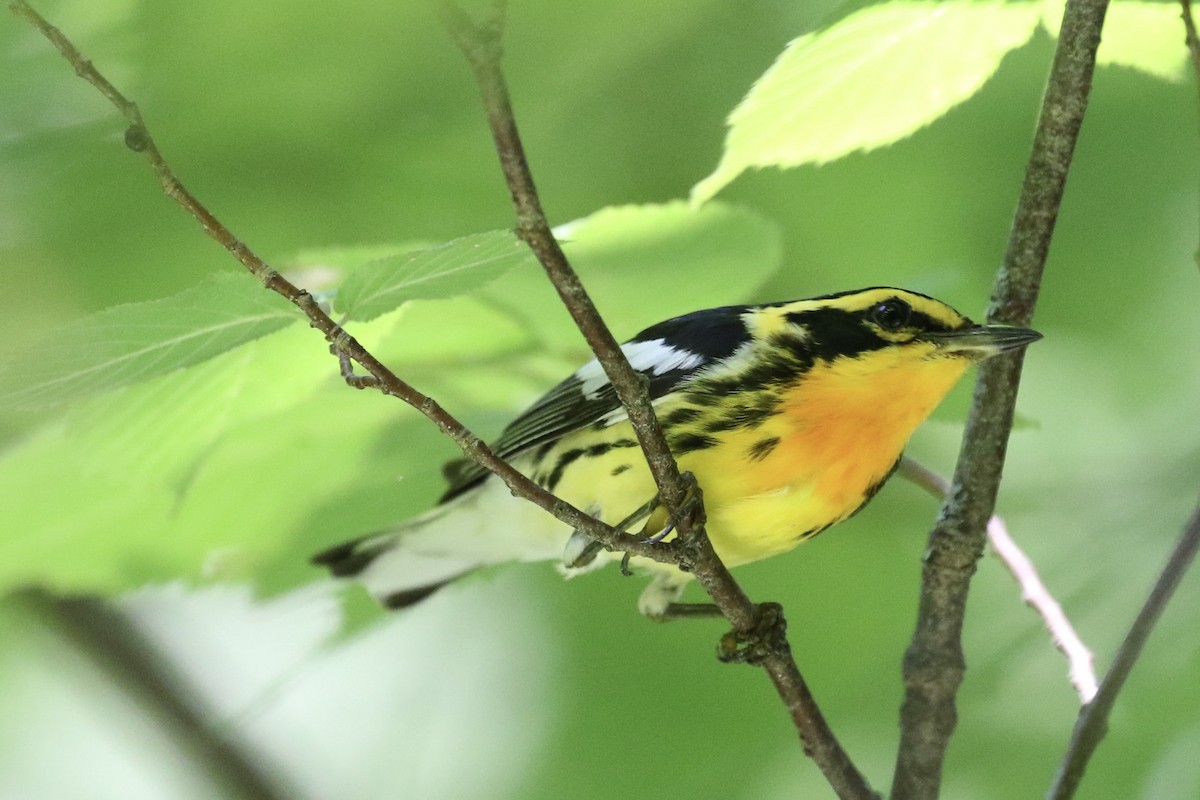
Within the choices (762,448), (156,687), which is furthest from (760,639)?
(156,687)

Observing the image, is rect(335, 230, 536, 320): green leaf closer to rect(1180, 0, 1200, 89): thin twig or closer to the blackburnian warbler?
the blackburnian warbler

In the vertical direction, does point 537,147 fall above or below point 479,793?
above

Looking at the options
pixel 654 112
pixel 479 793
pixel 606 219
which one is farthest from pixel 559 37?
pixel 479 793

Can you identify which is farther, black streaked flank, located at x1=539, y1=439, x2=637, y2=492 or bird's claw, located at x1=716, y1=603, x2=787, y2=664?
black streaked flank, located at x1=539, y1=439, x2=637, y2=492

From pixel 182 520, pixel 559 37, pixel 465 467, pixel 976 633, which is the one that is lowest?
pixel 976 633

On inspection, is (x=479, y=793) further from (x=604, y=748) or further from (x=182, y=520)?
(x=182, y=520)

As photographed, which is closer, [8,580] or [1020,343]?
[1020,343]

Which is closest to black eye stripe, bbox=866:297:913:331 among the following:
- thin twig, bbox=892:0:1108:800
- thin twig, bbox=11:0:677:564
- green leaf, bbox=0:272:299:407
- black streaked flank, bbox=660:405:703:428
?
thin twig, bbox=892:0:1108:800
